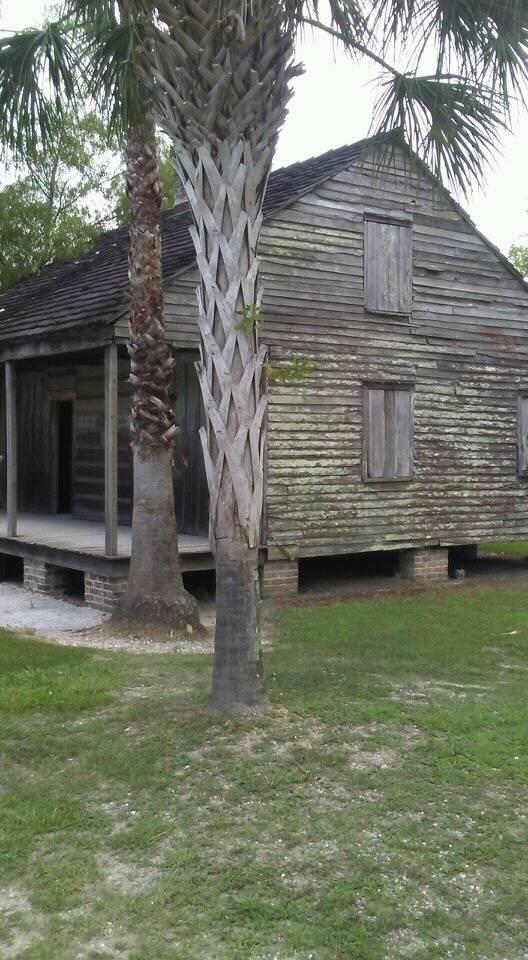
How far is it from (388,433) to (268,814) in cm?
907

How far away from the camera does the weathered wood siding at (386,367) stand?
40.3ft

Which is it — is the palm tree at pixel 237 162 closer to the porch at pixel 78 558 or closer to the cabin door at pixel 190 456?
the porch at pixel 78 558

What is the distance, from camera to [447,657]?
28.0 feet

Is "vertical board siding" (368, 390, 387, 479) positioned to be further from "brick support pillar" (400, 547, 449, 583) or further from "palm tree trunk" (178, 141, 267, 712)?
"palm tree trunk" (178, 141, 267, 712)

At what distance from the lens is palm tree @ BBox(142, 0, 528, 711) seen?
19.3 ft

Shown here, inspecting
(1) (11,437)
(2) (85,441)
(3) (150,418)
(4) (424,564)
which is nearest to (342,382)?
(4) (424,564)

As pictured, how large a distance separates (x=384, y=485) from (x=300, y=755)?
8.03 meters

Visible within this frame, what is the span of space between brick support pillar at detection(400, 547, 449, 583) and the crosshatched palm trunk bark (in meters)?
7.84

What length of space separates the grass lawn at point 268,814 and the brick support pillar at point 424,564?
565 cm

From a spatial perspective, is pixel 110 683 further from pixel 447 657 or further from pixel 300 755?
pixel 447 657

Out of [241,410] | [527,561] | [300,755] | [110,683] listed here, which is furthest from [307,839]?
[527,561]

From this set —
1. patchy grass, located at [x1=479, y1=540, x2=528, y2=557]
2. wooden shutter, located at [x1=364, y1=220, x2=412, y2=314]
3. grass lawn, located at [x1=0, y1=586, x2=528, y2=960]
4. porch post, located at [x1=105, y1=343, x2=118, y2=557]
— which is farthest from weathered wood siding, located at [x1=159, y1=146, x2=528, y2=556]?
grass lawn, located at [x1=0, y1=586, x2=528, y2=960]

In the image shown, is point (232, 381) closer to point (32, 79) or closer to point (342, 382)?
point (32, 79)

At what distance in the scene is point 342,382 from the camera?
1284cm
